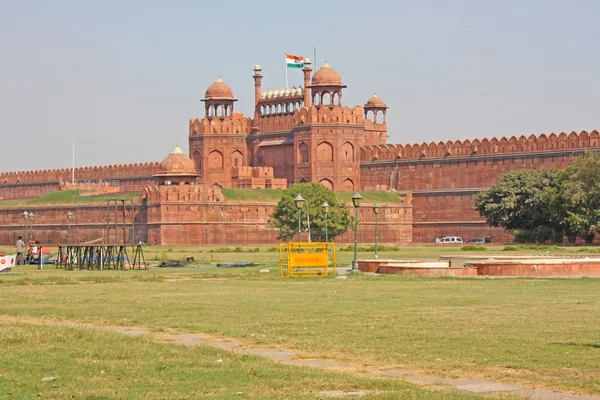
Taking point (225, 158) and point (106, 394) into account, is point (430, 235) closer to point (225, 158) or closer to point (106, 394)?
point (225, 158)

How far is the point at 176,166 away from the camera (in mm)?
85562

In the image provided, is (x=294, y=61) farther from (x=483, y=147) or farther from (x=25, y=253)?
(x=25, y=253)

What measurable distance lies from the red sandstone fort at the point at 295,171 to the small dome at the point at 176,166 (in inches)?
2.7

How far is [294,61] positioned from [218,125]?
7.79 m

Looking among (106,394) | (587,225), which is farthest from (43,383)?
(587,225)

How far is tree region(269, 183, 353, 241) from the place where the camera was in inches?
2838

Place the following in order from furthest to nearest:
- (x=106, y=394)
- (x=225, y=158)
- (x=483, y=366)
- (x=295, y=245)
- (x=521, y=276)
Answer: (x=225, y=158)
(x=295, y=245)
(x=521, y=276)
(x=483, y=366)
(x=106, y=394)

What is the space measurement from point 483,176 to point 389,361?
73.3 meters

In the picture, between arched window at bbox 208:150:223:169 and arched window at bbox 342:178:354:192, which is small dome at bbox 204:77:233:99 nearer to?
arched window at bbox 208:150:223:169

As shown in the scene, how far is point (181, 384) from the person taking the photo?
37.1ft

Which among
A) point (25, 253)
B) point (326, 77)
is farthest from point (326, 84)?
point (25, 253)

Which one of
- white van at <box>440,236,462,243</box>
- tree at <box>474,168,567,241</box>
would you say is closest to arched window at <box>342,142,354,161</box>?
white van at <box>440,236,462,243</box>

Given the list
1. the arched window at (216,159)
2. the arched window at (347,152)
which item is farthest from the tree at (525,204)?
the arched window at (216,159)

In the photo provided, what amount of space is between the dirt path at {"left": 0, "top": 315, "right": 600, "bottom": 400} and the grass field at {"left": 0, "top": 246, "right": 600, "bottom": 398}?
0.74ft
